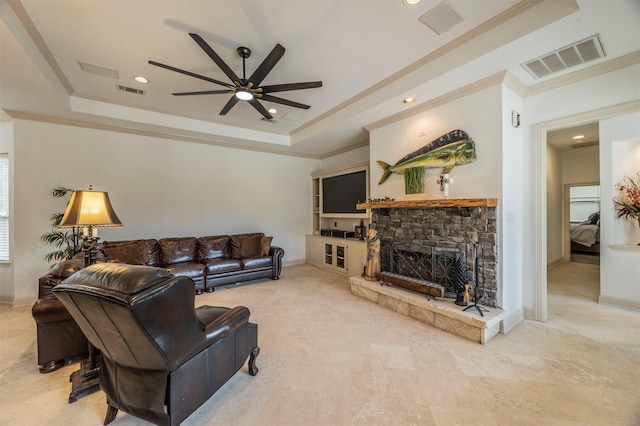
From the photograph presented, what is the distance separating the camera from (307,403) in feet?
5.90

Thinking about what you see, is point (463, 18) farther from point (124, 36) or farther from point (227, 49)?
point (124, 36)

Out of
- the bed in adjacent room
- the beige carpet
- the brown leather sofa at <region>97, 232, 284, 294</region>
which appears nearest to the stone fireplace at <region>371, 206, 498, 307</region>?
the beige carpet

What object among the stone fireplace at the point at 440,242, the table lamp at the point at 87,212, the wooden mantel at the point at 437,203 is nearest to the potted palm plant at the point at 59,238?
the table lamp at the point at 87,212

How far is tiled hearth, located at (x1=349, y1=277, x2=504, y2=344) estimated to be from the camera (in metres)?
2.59

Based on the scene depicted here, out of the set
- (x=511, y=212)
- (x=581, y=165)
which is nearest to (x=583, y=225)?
(x=581, y=165)

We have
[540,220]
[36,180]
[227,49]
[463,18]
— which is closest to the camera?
[463,18]

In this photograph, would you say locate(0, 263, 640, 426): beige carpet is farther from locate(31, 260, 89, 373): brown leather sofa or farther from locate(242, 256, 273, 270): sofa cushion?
locate(242, 256, 273, 270): sofa cushion

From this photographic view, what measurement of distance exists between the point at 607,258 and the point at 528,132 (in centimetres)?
226

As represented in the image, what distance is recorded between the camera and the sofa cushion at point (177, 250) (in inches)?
176

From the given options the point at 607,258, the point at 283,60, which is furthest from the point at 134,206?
the point at 607,258

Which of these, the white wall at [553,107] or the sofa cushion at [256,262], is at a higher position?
the white wall at [553,107]

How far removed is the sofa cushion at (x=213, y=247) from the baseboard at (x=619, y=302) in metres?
6.04

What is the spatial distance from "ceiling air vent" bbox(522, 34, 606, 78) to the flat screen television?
296 centimetres

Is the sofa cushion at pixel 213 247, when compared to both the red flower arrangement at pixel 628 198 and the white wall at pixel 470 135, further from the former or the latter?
the red flower arrangement at pixel 628 198
